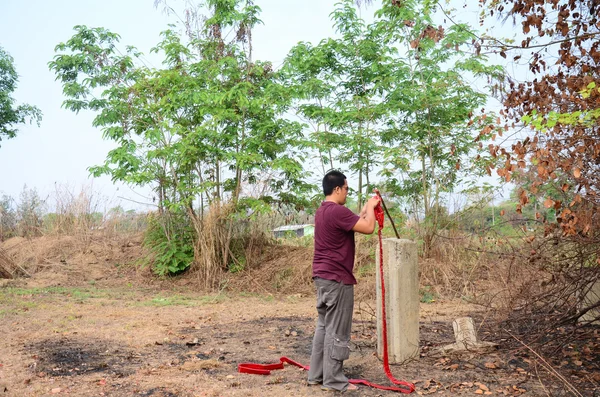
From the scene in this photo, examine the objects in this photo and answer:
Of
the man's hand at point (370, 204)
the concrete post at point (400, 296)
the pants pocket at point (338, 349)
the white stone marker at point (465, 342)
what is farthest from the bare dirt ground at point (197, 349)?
the man's hand at point (370, 204)

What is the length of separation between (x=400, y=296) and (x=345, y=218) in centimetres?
126

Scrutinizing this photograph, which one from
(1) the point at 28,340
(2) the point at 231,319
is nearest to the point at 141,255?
(2) the point at 231,319

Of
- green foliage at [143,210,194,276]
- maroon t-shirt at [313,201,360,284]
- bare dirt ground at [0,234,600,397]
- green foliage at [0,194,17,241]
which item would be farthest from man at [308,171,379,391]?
green foliage at [0,194,17,241]

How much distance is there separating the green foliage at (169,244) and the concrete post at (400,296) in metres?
7.73

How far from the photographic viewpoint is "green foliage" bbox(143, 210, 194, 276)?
12.8 m

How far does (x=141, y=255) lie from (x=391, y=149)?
692 cm

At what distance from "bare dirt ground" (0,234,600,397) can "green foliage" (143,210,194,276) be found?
3.44ft

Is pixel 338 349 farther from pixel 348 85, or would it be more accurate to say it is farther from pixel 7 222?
pixel 7 222

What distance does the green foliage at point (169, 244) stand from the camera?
12797 millimetres

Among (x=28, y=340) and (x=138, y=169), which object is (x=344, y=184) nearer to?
(x=28, y=340)

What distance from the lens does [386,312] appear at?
5.79m

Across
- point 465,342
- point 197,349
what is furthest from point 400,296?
point 197,349

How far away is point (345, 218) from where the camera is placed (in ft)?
15.9

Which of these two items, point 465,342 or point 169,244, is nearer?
point 465,342
